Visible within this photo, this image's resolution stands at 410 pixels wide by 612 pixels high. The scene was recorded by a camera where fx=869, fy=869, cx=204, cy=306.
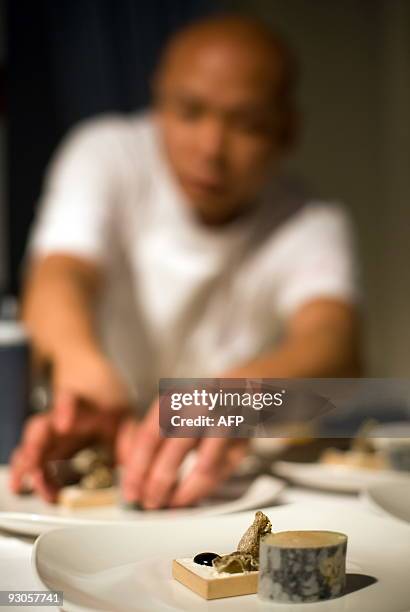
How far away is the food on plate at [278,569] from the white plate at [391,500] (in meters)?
0.06

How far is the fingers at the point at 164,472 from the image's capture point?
1.43 ft

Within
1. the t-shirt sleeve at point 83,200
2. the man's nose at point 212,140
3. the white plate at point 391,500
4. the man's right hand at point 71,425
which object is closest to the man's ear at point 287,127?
the man's nose at point 212,140

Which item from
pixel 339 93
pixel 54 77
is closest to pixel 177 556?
pixel 54 77

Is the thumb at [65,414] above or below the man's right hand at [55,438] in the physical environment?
above

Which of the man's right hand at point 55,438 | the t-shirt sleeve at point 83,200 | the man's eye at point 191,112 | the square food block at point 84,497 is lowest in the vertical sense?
the square food block at point 84,497

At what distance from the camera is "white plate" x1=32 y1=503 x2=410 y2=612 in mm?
278

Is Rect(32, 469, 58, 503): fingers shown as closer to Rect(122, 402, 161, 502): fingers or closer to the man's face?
Rect(122, 402, 161, 502): fingers

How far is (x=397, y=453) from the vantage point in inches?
22.4

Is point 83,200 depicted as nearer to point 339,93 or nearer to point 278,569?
point 278,569

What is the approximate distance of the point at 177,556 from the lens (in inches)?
12.1

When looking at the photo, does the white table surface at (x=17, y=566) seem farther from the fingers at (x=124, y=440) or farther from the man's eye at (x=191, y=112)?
the man's eye at (x=191, y=112)

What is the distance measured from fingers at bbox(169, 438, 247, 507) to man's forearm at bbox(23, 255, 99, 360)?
1.07ft

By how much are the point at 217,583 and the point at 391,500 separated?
0.39 ft

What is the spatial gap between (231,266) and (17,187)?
0.85 m
